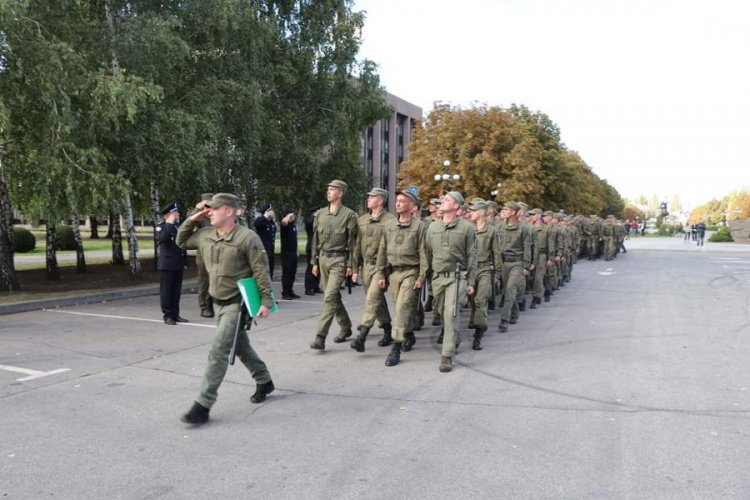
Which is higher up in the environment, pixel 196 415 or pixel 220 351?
pixel 220 351

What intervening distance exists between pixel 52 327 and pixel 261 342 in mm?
3358

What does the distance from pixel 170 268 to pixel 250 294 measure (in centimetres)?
510

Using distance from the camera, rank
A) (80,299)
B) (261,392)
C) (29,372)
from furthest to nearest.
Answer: (80,299) < (29,372) < (261,392)

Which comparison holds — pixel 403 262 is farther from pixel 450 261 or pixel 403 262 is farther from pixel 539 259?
pixel 539 259

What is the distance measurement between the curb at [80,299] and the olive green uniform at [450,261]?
24.7 feet

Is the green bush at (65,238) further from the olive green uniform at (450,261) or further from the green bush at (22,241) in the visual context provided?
the olive green uniform at (450,261)

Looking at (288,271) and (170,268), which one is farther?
(288,271)

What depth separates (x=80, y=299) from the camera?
11.6 metres

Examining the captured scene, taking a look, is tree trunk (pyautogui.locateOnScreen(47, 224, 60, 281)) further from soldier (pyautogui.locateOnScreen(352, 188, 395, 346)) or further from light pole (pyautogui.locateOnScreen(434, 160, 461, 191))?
light pole (pyautogui.locateOnScreen(434, 160, 461, 191))

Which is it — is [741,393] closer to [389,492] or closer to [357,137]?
[389,492]

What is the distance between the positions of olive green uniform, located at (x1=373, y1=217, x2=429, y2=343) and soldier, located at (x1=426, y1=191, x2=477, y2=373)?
0.16 meters

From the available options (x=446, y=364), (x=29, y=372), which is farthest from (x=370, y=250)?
(x=29, y=372)

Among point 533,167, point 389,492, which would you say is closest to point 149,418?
point 389,492

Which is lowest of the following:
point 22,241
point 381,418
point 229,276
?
point 381,418
